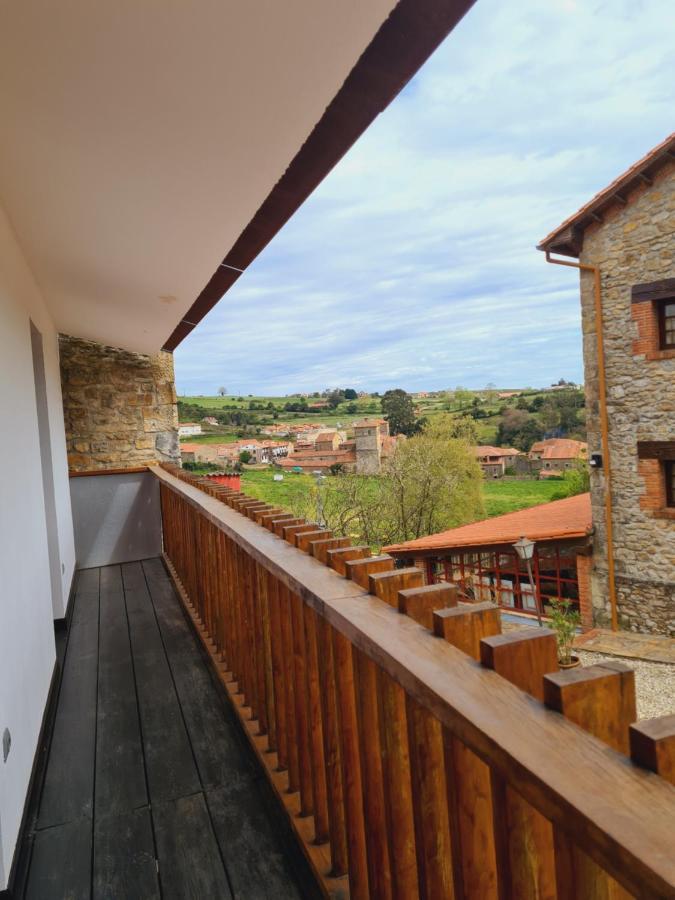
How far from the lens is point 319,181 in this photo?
2.03m

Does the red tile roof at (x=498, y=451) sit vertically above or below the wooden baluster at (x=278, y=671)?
below

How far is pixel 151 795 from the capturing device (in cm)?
181

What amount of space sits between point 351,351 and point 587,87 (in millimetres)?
69256

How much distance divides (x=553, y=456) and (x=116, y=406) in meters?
25.8

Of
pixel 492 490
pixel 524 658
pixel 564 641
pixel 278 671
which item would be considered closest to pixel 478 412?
pixel 492 490

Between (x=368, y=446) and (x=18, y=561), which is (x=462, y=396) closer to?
(x=368, y=446)

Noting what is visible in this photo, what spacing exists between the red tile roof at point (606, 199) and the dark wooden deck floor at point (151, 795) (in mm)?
9065

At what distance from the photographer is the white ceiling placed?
127cm

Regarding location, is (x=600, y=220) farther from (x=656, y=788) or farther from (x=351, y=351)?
(x=351, y=351)

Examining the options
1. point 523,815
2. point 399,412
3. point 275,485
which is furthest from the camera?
point 399,412

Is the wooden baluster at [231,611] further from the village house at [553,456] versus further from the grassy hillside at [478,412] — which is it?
the village house at [553,456]

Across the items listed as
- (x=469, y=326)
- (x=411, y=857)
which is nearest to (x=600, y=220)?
(x=411, y=857)

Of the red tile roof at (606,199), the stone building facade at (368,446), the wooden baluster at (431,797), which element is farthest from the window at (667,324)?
the stone building facade at (368,446)

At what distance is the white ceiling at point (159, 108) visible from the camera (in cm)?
127
